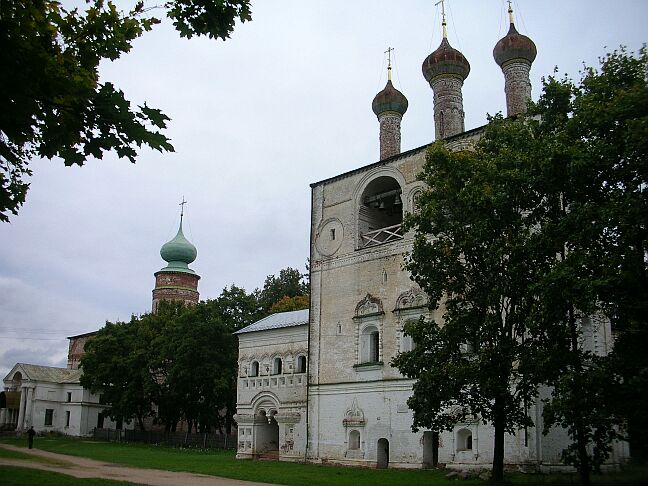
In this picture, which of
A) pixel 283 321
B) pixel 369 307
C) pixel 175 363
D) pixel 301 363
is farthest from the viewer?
pixel 175 363

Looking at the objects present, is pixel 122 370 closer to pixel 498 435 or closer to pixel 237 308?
pixel 237 308

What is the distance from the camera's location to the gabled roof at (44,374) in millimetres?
50406

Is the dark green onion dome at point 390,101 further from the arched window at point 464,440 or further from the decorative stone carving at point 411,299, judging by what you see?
the arched window at point 464,440

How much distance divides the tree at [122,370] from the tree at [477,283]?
88.2 ft

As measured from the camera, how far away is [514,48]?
25438 mm

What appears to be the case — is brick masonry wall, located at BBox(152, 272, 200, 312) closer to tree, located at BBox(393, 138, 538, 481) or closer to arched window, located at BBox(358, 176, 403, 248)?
arched window, located at BBox(358, 176, 403, 248)

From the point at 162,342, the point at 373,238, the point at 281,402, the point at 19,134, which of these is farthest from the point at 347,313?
the point at 19,134

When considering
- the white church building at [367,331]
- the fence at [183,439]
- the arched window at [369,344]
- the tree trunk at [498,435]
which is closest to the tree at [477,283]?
the tree trunk at [498,435]

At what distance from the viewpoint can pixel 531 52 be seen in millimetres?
25578

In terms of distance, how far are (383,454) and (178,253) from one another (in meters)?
34.5

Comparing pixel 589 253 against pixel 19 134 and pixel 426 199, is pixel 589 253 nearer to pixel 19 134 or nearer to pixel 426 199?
pixel 426 199

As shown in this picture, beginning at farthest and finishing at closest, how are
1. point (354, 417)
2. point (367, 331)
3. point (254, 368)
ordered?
point (254, 368) < point (367, 331) < point (354, 417)

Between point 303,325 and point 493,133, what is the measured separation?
14.5 m

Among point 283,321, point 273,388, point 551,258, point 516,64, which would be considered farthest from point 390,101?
point 551,258
